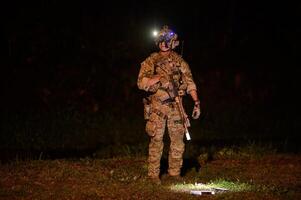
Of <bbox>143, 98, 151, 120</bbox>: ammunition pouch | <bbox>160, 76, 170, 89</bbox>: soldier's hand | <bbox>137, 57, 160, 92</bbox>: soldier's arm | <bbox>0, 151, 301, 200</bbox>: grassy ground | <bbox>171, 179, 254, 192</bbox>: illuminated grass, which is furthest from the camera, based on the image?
<bbox>143, 98, 151, 120</bbox>: ammunition pouch

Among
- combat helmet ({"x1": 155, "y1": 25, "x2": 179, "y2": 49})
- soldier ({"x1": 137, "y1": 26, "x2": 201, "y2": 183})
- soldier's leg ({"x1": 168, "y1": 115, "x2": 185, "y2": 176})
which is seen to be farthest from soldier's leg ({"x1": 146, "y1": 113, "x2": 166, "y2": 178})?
combat helmet ({"x1": 155, "y1": 25, "x2": 179, "y2": 49})

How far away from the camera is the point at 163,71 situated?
1051 centimetres

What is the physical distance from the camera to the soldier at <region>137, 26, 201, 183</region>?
34.4 ft

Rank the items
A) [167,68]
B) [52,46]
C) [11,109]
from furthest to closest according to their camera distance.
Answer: [52,46] → [11,109] → [167,68]

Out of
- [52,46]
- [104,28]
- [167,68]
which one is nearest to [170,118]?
[167,68]

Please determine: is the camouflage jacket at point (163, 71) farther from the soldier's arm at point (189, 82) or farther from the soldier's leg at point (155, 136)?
the soldier's leg at point (155, 136)

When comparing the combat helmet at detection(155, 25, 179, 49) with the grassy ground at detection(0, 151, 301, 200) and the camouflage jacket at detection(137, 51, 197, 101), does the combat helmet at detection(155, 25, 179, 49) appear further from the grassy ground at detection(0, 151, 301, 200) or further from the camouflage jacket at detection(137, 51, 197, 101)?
the grassy ground at detection(0, 151, 301, 200)

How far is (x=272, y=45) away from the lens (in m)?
28.0

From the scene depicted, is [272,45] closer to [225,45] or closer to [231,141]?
[225,45]

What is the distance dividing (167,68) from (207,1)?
64.4ft

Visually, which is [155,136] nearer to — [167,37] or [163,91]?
[163,91]

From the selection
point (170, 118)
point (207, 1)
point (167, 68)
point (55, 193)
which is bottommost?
point (55, 193)

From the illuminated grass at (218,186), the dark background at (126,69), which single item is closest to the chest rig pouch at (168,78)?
the illuminated grass at (218,186)

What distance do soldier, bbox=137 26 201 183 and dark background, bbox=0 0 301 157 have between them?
19.0 feet
